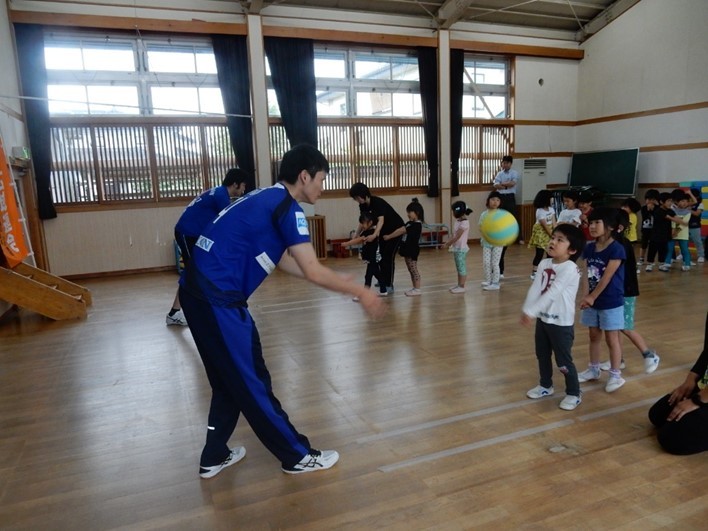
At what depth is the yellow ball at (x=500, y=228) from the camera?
5.35 metres

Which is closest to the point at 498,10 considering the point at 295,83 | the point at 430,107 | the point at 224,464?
the point at 430,107

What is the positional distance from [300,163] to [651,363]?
296 cm

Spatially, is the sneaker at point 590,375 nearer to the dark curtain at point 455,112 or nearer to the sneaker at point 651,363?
the sneaker at point 651,363

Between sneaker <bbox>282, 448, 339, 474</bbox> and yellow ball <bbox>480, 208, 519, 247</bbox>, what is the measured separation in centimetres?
357

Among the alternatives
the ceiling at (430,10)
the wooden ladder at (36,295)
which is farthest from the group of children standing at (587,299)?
the ceiling at (430,10)

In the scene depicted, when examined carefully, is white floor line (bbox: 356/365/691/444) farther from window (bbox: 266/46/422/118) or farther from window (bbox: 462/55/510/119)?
window (bbox: 462/55/510/119)

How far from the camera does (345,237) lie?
33.7 feet

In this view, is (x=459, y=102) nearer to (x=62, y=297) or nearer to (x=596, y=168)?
(x=596, y=168)

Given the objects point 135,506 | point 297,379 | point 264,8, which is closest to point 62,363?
point 297,379

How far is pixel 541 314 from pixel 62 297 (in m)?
5.13

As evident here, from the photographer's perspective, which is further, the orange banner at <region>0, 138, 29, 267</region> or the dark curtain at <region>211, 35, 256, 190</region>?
the dark curtain at <region>211, 35, 256, 190</region>

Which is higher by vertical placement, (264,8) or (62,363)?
(264,8)

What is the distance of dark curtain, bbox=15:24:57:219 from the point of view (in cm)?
779

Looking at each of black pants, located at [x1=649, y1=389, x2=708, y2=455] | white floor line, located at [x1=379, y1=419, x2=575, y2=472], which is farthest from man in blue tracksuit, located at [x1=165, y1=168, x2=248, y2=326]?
black pants, located at [x1=649, y1=389, x2=708, y2=455]
